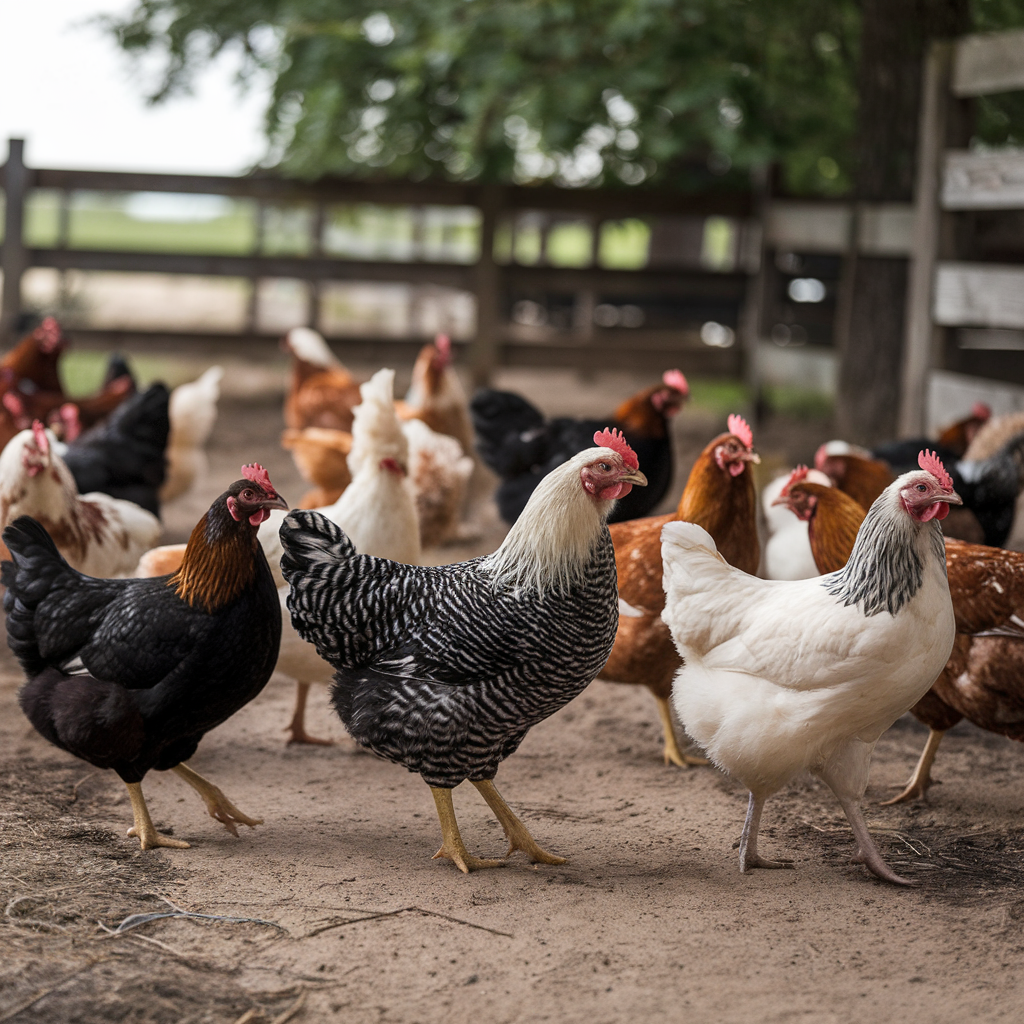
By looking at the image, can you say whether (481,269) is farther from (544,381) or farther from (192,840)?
(192,840)

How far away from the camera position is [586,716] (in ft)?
16.2

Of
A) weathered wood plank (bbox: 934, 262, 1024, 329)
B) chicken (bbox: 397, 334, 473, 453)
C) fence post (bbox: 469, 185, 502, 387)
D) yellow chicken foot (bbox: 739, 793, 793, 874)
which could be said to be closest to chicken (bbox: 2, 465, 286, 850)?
yellow chicken foot (bbox: 739, 793, 793, 874)

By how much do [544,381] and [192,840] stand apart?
10450 millimetres

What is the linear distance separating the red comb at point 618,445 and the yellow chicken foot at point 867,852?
1.21m

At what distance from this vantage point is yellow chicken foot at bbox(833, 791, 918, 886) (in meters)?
3.34

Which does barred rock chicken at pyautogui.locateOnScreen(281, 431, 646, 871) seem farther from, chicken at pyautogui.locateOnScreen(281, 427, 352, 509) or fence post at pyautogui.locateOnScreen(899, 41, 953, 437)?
fence post at pyautogui.locateOnScreen(899, 41, 953, 437)

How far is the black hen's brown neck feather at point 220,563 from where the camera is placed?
3.46 m

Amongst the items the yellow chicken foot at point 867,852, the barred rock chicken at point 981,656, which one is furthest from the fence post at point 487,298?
the yellow chicken foot at point 867,852

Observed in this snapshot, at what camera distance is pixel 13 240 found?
10375 mm

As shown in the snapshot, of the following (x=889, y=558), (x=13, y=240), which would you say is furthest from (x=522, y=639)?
(x=13, y=240)

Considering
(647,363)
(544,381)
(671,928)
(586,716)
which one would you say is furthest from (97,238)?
(671,928)

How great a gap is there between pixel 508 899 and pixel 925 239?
667 centimetres

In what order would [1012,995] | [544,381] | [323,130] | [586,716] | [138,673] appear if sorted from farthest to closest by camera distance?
[544,381], [323,130], [586,716], [138,673], [1012,995]

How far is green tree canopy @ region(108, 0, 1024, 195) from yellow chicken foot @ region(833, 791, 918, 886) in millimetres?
6456
